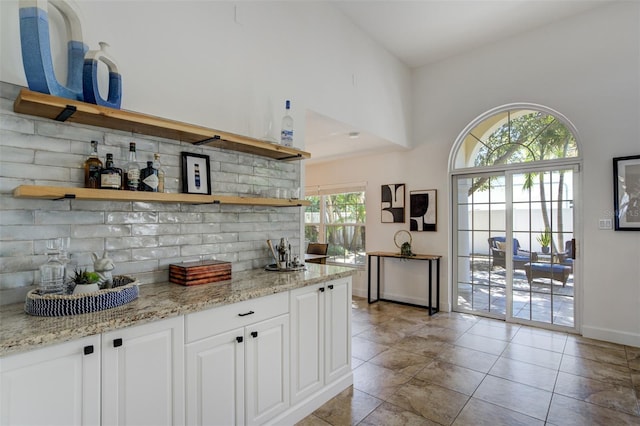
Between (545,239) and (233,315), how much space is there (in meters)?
3.85

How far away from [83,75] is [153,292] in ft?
3.77

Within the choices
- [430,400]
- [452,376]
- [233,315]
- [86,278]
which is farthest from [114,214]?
[452,376]

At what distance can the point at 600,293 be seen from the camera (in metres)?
3.53

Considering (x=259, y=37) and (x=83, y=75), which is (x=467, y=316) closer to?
(x=259, y=37)

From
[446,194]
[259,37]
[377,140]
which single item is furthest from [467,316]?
[259,37]

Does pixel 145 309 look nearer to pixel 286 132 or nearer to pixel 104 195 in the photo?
pixel 104 195

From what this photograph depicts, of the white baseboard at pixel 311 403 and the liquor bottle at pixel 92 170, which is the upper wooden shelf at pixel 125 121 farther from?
the white baseboard at pixel 311 403

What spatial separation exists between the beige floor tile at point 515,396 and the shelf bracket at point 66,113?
306 cm

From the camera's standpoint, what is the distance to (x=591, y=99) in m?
3.58

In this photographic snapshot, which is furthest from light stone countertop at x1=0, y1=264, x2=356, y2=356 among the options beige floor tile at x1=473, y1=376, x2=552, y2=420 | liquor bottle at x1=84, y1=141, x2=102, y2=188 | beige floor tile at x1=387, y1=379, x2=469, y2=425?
beige floor tile at x1=473, y1=376, x2=552, y2=420

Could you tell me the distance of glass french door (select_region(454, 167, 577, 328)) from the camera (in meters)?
3.82

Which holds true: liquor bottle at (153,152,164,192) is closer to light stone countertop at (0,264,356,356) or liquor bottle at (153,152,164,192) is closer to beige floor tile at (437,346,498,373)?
light stone countertop at (0,264,356,356)

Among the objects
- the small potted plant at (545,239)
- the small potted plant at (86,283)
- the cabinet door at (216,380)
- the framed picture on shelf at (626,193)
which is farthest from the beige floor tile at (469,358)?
the small potted plant at (86,283)

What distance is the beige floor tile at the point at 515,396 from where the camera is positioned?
2.26 m
